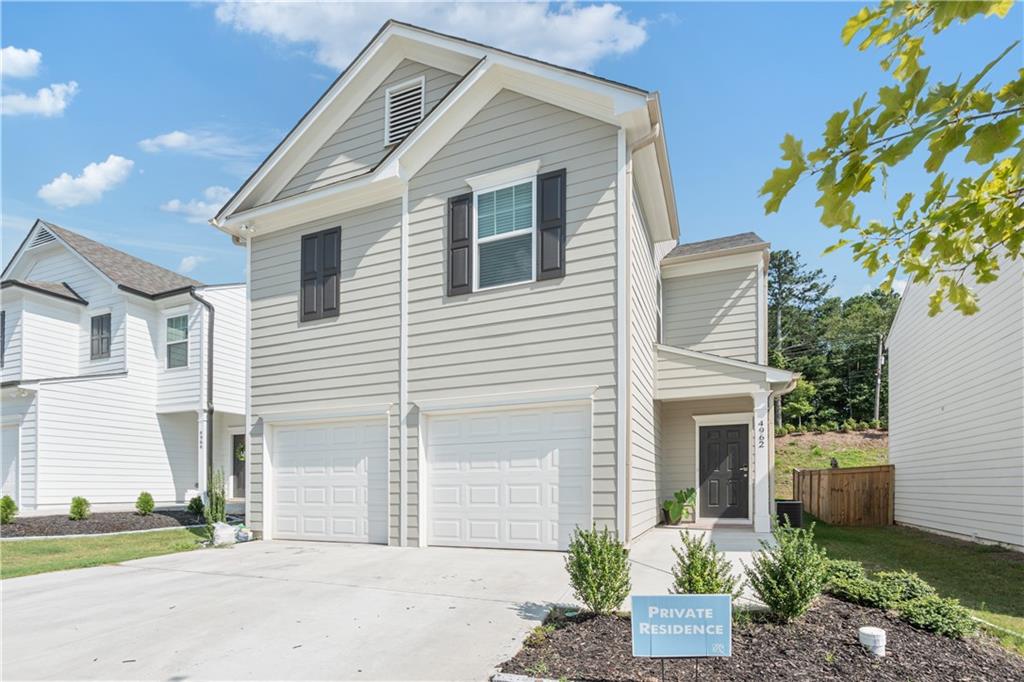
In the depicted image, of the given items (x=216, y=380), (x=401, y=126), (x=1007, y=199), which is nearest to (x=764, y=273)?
(x=401, y=126)

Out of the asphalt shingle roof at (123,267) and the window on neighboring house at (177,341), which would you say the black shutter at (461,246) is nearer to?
the asphalt shingle roof at (123,267)

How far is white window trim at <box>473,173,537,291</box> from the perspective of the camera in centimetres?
927

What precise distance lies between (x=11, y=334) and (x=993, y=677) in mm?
22417

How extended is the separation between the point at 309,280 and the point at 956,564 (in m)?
11.5

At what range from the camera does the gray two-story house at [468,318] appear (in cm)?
877

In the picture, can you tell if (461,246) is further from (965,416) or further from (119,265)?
(119,265)

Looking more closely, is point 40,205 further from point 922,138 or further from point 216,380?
point 922,138

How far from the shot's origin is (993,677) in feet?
14.1

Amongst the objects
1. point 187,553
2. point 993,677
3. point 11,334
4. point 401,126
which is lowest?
point 187,553

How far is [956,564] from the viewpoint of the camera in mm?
9688

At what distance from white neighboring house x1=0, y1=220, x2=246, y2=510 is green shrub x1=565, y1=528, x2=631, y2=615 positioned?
528 inches

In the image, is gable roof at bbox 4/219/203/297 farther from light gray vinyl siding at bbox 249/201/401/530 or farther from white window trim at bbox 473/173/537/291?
white window trim at bbox 473/173/537/291

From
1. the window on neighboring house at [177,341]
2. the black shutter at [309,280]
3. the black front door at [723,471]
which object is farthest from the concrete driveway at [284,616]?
the window on neighboring house at [177,341]

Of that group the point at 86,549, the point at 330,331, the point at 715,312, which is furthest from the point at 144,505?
the point at 715,312
